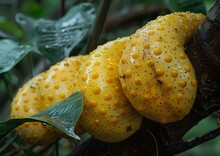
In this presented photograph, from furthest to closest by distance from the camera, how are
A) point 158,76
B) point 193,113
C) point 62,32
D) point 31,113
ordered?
point 62,32
point 31,113
point 193,113
point 158,76

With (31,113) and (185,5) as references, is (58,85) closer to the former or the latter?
(31,113)

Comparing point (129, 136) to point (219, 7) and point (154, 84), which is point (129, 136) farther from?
point (219, 7)

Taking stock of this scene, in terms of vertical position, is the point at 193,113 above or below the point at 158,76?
below

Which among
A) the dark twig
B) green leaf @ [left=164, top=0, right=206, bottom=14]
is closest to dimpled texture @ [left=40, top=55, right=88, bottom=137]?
the dark twig

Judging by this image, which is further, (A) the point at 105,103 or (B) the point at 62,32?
(B) the point at 62,32

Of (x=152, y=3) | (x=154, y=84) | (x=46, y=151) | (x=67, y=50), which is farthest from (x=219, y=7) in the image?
(x=152, y=3)

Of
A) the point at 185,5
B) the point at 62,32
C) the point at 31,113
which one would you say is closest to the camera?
the point at 31,113

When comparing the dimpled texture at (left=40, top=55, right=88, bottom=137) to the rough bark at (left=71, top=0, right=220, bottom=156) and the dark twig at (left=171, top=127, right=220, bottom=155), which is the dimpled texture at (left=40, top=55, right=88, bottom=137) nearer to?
the rough bark at (left=71, top=0, right=220, bottom=156)

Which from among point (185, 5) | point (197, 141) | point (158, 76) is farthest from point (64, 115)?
point (185, 5)
